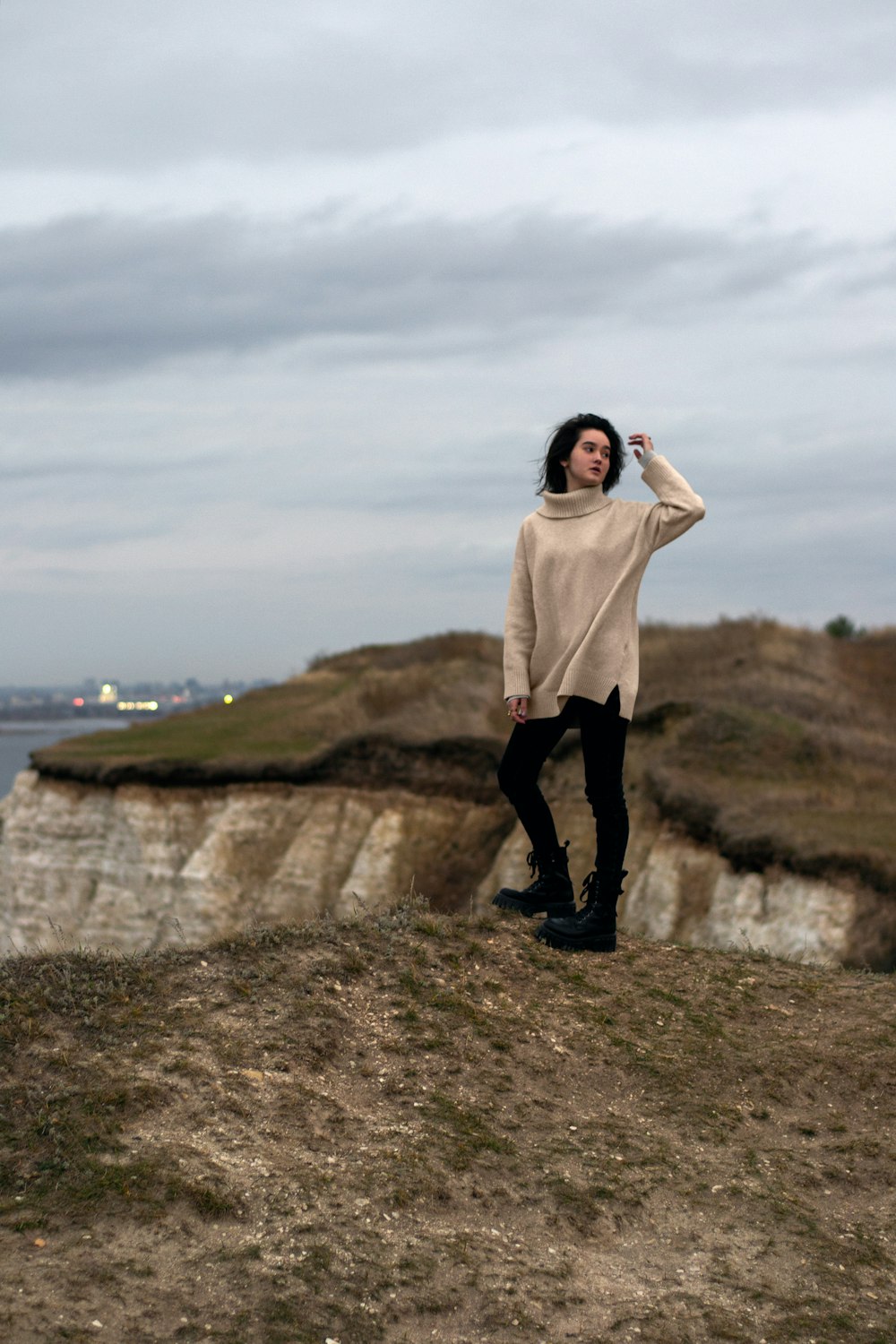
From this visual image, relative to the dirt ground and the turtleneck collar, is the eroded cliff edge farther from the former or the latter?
the turtleneck collar

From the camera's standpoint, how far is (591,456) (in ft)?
27.8

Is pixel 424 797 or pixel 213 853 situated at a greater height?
pixel 424 797

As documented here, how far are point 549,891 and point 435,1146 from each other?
9.99 feet

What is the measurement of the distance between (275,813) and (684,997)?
25002 millimetres

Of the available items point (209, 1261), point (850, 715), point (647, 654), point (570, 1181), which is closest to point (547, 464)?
point (570, 1181)

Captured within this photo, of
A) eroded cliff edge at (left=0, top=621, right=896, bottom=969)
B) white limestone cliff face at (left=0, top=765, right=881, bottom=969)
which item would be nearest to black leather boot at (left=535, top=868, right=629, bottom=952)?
eroded cliff edge at (left=0, top=621, right=896, bottom=969)

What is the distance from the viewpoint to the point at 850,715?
2934 centimetres

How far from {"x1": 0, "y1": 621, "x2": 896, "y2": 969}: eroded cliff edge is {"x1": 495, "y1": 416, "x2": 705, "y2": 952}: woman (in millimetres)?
13025

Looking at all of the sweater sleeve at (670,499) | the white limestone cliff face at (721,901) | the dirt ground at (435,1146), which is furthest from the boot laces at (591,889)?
the white limestone cliff face at (721,901)

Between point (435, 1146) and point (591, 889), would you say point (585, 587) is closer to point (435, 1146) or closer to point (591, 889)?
point (591, 889)

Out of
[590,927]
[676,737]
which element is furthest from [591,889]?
[676,737]

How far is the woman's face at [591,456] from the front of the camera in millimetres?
8461

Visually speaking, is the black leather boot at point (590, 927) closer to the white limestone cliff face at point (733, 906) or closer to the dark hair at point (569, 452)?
the dark hair at point (569, 452)

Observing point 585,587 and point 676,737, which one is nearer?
point 585,587
